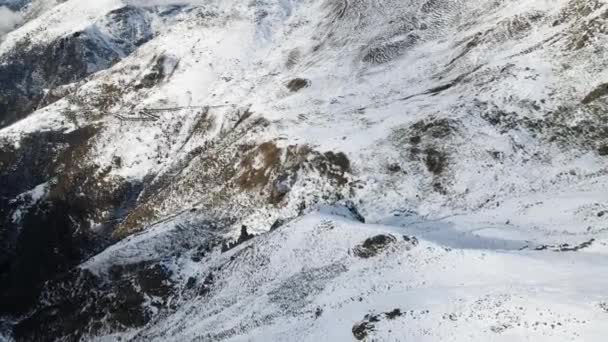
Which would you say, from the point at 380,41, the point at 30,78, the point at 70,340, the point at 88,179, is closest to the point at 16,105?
the point at 30,78

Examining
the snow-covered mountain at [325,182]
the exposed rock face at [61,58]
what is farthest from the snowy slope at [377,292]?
the exposed rock face at [61,58]

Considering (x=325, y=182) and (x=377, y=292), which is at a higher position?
(x=377, y=292)

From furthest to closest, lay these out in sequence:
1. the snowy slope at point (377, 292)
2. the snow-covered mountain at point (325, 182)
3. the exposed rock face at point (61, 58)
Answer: the exposed rock face at point (61, 58)
the snow-covered mountain at point (325, 182)
the snowy slope at point (377, 292)

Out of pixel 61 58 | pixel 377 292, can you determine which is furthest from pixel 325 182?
pixel 61 58

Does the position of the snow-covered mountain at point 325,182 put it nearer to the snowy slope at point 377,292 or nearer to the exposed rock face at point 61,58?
the snowy slope at point 377,292

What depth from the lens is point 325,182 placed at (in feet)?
187

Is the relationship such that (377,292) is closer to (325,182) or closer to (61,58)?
(325,182)

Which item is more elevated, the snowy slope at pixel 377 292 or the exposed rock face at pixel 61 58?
the snowy slope at pixel 377 292

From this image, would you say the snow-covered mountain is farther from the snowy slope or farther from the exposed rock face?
the exposed rock face

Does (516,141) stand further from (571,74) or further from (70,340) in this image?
(70,340)

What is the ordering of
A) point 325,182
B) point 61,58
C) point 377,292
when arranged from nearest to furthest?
point 377,292, point 325,182, point 61,58

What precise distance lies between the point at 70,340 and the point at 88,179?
37.4m

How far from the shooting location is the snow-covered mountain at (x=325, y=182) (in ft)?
109

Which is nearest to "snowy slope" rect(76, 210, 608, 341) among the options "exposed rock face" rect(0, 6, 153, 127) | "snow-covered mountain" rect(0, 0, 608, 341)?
"snow-covered mountain" rect(0, 0, 608, 341)
